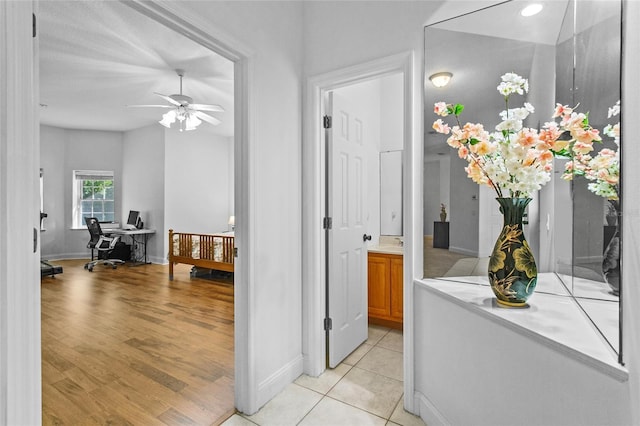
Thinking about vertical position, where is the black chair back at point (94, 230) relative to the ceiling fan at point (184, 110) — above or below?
below

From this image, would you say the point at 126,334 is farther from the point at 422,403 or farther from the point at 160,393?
the point at 422,403

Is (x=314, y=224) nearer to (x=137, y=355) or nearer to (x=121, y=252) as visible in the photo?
(x=137, y=355)

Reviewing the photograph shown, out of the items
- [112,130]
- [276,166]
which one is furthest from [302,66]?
[112,130]

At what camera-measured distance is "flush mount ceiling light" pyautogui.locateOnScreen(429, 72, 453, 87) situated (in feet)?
6.08

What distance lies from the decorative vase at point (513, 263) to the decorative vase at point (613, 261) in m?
0.26

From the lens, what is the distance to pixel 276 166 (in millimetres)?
2086

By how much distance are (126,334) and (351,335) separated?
2.13 metres

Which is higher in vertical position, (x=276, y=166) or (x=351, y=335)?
(x=276, y=166)

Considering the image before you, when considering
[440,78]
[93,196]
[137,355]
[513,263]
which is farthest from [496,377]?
[93,196]

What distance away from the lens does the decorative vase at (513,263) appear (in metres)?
1.34

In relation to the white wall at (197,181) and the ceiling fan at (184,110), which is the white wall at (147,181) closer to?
the white wall at (197,181)

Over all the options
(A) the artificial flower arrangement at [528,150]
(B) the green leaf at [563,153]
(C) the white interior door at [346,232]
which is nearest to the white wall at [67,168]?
(C) the white interior door at [346,232]

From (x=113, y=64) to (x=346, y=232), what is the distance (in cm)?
351

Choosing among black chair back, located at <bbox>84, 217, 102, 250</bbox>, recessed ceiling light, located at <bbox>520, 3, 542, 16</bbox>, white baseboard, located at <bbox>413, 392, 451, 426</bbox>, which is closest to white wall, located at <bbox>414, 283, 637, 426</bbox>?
white baseboard, located at <bbox>413, 392, 451, 426</bbox>
